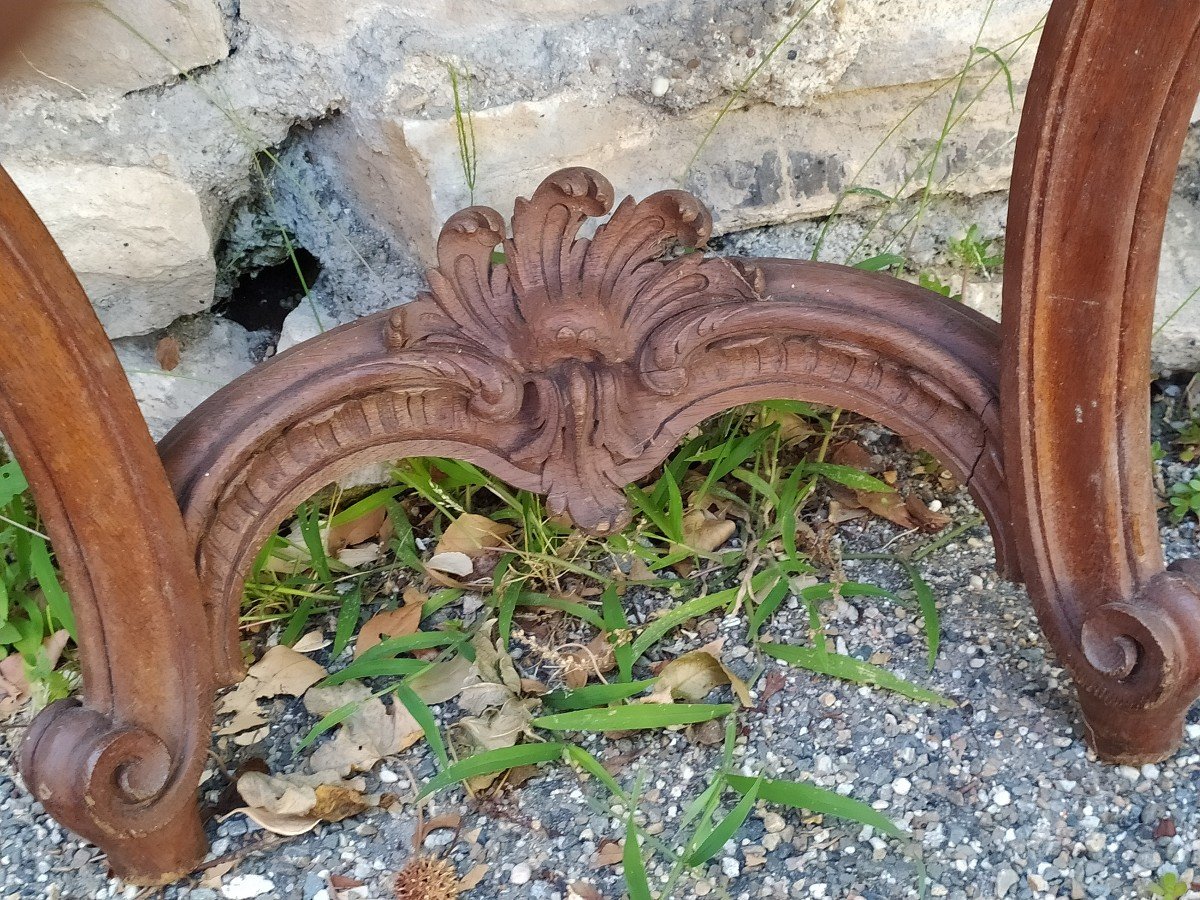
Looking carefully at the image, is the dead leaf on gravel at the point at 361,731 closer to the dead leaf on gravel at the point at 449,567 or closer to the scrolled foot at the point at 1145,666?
the dead leaf on gravel at the point at 449,567

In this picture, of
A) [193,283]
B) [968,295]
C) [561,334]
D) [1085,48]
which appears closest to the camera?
[1085,48]

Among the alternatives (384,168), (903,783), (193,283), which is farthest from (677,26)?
(903,783)

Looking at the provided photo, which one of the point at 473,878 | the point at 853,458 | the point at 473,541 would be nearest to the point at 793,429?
the point at 853,458

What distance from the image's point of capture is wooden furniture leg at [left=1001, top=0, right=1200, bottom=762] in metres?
0.67

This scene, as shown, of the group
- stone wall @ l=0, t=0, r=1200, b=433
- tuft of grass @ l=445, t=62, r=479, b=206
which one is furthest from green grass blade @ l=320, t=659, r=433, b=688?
tuft of grass @ l=445, t=62, r=479, b=206

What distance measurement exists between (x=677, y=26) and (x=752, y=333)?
348 mm

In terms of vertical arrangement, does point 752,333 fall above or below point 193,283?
below

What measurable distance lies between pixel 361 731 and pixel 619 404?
0.39 meters

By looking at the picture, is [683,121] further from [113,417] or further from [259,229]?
[113,417]

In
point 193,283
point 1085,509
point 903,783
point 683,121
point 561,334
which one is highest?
point 683,121

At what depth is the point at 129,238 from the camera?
99 cm

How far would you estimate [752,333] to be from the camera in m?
0.84

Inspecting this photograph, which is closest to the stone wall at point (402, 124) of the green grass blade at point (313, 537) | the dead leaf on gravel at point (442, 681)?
the green grass blade at point (313, 537)

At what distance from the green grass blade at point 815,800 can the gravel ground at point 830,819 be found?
28 mm
